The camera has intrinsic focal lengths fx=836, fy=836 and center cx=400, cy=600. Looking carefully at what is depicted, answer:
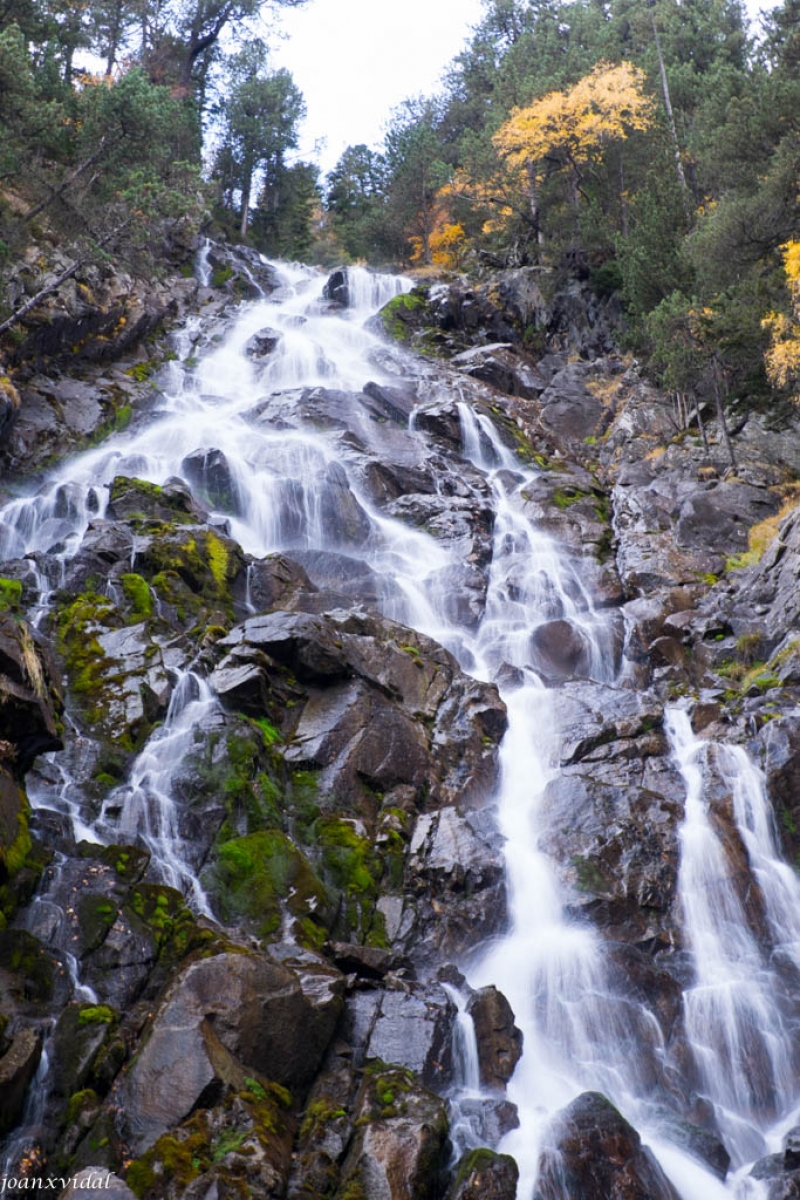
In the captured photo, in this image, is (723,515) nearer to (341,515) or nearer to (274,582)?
(341,515)

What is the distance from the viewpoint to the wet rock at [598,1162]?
7.66 m

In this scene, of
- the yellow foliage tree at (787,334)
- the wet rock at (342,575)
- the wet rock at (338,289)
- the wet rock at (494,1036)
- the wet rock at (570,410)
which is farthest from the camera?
the wet rock at (338,289)

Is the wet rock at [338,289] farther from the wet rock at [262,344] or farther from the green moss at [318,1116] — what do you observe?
the green moss at [318,1116]

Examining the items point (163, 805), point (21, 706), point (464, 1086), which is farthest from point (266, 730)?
point (464, 1086)

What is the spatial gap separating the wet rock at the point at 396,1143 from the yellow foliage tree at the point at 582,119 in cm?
3203

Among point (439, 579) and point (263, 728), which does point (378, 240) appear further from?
point (263, 728)

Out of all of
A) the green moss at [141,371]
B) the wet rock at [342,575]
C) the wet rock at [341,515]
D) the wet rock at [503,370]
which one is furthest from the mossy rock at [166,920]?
the wet rock at [503,370]

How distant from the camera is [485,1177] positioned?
712 cm

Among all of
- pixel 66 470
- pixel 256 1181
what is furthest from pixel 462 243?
pixel 256 1181

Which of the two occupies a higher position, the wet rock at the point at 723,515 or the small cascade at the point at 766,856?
the wet rock at the point at 723,515

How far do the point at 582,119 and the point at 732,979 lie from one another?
98.9 ft

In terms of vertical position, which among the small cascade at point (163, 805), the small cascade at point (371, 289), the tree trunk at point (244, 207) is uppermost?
the tree trunk at point (244, 207)

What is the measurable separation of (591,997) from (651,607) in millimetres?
9559

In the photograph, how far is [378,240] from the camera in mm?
44219
